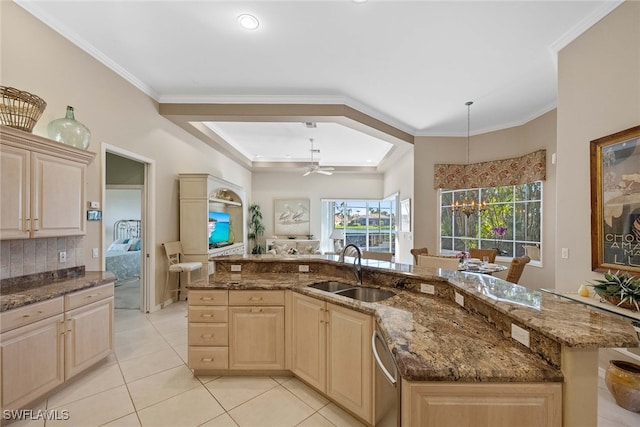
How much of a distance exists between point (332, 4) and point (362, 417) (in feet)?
10.5

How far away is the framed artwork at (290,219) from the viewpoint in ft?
27.7

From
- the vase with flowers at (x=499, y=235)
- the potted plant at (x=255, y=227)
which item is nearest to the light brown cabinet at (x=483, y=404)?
the vase with flowers at (x=499, y=235)

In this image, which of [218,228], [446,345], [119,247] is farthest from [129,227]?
[446,345]

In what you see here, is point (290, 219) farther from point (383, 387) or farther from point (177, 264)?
point (383, 387)

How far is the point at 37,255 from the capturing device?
229 cm

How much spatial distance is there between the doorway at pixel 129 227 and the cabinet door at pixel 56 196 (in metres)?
0.67

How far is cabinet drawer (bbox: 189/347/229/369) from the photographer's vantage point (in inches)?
91.2

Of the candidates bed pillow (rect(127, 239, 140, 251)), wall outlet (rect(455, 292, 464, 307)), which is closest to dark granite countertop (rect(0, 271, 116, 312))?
wall outlet (rect(455, 292, 464, 307))

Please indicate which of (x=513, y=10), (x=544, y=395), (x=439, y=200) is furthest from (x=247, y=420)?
(x=439, y=200)

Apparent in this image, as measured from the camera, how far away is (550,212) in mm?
4184

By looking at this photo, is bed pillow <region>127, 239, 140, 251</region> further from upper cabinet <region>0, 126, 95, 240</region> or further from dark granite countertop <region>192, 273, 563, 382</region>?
dark granite countertop <region>192, 273, 563, 382</region>

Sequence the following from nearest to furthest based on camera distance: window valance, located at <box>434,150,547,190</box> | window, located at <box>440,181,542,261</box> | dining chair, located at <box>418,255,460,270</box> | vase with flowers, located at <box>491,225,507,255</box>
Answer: dining chair, located at <box>418,255,460,270</box>
window valance, located at <box>434,150,547,190</box>
window, located at <box>440,181,542,261</box>
vase with flowers, located at <box>491,225,507,255</box>

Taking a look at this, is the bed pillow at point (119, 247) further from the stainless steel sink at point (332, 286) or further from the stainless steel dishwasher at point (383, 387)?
the stainless steel dishwasher at point (383, 387)

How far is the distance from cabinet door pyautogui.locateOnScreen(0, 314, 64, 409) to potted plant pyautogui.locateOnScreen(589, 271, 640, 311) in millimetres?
4049
